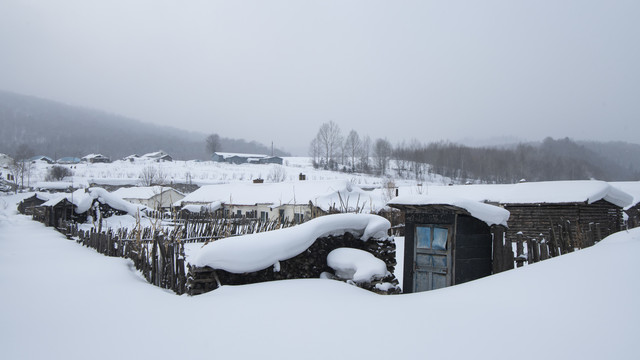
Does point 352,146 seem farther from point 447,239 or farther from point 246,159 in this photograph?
point 447,239

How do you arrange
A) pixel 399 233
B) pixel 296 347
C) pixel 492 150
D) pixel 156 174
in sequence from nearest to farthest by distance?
1. pixel 296 347
2. pixel 399 233
3. pixel 156 174
4. pixel 492 150

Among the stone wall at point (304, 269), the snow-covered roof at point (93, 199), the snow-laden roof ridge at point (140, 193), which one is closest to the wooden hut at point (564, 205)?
the stone wall at point (304, 269)

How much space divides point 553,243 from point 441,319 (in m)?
4.88

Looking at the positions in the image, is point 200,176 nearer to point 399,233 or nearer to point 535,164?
point 399,233

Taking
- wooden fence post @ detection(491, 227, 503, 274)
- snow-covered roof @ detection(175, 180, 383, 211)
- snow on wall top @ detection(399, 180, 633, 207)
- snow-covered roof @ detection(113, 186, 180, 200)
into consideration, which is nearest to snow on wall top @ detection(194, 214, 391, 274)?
wooden fence post @ detection(491, 227, 503, 274)

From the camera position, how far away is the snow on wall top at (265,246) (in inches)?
244

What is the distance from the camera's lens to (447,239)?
25.3 feet

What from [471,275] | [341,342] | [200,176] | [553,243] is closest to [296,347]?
[341,342]

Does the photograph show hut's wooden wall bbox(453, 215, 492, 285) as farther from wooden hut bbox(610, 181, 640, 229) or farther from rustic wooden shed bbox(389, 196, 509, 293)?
wooden hut bbox(610, 181, 640, 229)

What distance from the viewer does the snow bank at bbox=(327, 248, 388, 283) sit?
6.62m

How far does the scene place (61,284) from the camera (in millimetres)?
8352

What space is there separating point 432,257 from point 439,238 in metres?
0.42

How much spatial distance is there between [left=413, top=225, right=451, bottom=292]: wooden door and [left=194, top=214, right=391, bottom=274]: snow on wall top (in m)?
1.51

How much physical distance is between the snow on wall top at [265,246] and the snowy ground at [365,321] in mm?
405
